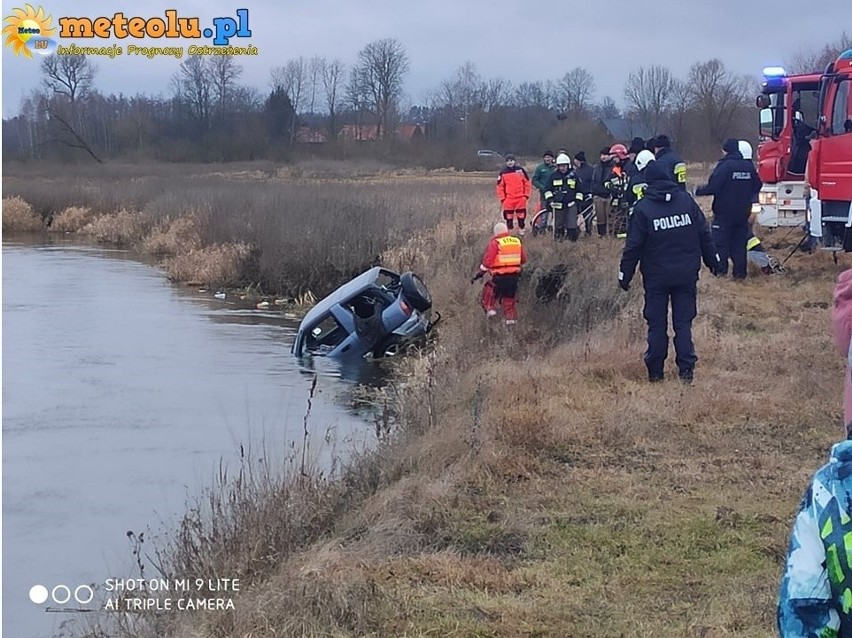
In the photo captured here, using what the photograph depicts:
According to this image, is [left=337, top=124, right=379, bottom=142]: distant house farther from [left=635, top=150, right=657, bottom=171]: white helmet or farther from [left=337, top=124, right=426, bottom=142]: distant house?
[left=635, top=150, right=657, bottom=171]: white helmet

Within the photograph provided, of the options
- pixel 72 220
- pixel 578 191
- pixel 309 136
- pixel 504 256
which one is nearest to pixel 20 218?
pixel 72 220

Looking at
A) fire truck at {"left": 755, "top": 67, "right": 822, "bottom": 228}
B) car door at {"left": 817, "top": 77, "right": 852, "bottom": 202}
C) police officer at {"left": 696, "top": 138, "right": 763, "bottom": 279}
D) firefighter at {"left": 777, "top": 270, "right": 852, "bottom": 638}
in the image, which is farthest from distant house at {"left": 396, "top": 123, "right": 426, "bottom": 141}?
firefighter at {"left": 777, "top": 270, "right": 852, "bottom": 638}

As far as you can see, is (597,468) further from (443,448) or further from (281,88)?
→ (281,88)

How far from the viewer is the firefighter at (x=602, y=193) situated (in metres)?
16.2

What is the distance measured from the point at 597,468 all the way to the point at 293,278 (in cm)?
1704

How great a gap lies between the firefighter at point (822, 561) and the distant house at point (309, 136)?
50685 millimetres

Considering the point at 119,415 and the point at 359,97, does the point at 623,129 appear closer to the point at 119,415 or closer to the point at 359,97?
the point at 359,97

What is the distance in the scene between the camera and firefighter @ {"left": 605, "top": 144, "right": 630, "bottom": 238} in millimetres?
15766

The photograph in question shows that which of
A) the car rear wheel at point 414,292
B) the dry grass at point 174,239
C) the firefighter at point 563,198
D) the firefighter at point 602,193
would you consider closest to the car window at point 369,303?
the car rear wheel at point 414,292

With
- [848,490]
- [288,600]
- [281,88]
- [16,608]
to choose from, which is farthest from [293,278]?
[281,88]

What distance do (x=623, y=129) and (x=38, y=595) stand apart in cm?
5471

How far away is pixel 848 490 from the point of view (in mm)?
1929

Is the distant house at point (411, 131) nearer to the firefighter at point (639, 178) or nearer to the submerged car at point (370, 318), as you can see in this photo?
the submerged car at point (370, 318)

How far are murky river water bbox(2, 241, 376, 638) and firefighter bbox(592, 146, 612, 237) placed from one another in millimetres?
5053
